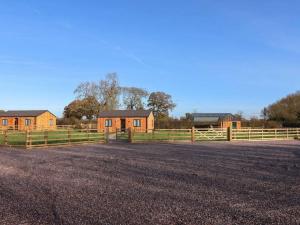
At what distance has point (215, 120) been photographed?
65.5 metres

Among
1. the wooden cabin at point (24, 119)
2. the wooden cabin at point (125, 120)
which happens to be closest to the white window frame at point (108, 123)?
the wooden cabin at point (125, 120)

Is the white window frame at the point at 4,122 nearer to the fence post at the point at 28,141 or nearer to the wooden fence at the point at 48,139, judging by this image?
the wooden fence at the point at 48,139

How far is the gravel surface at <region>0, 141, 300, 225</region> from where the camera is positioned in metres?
6.65

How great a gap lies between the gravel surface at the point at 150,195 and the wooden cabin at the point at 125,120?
3895 cm

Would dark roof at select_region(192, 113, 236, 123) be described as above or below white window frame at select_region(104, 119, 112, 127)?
above

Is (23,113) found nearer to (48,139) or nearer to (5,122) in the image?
(5,122)

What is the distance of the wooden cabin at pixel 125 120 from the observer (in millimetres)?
53375

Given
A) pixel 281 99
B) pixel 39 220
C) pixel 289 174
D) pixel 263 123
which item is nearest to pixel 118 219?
pixel 39 220

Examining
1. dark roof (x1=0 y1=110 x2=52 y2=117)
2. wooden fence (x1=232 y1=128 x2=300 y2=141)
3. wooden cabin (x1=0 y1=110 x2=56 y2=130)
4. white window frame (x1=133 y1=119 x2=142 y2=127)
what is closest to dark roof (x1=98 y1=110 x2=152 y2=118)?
white window frame (x1=133 y1=119 x2=142 y2=127)

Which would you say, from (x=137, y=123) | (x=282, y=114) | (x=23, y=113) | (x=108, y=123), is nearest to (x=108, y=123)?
(x=108, y=123)

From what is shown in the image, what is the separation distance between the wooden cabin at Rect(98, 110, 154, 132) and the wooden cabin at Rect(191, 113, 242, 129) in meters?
12.2

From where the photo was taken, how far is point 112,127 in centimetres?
5412

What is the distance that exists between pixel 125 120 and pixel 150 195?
45546 millimetres

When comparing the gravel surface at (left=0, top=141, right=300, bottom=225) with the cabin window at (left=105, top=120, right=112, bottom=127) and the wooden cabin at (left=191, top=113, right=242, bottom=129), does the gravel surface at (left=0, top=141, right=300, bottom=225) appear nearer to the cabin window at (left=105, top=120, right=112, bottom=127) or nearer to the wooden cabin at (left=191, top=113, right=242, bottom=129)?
the cabin window at (left=105, top=120, right=112, bottom=127)
